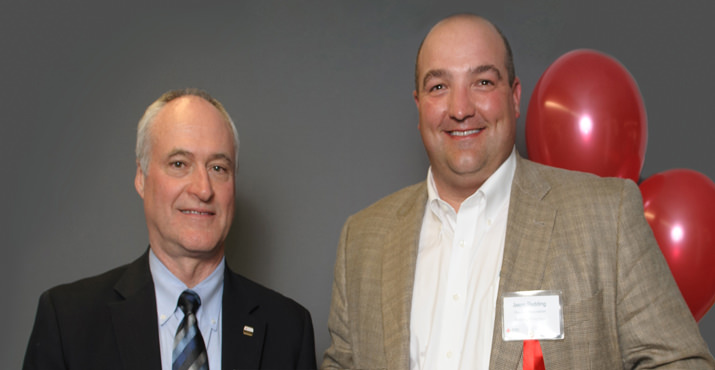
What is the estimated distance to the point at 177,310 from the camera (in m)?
2.31

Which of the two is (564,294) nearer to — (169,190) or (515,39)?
(169,190)

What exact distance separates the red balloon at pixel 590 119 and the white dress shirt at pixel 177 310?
61.1 inches

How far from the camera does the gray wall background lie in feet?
11.5

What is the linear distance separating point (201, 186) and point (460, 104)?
3.15 feet

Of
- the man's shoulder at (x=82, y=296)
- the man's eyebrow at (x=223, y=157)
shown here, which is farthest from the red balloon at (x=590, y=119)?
the man's shoulder at (x=82, y=296)

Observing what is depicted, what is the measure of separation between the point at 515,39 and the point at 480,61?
1739 mm

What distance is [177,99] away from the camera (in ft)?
8.07

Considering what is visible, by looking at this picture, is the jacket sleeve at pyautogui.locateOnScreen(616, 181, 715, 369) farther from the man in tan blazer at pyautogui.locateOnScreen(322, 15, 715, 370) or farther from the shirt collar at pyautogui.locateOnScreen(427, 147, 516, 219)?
the shirt collar at pyautogui.locateOnScreen(427, 147, 516, 219)

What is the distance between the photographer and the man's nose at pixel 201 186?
231 centimetres

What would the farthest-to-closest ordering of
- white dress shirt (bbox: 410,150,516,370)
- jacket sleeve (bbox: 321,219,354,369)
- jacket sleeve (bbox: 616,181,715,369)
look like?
jacket sleeve (bbox: 321,219,354,369) → white dress shirt (bbox: 410,150,516,370) → jacket sleeve (bbox: 616,181,715,369)

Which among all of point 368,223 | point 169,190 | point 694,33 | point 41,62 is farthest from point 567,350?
point 41,62

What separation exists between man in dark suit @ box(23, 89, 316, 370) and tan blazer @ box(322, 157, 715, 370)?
1.36ft

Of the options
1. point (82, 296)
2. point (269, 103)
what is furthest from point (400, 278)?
point (269, 103)

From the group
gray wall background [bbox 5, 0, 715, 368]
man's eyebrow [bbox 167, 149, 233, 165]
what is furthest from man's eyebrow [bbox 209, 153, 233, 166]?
gray wall background [bbox 5, 0, 715, 368]
